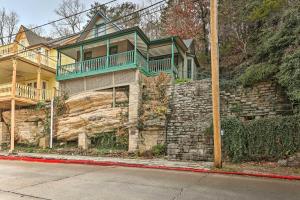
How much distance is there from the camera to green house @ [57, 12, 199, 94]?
1647 cm

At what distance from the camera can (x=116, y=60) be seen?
17.8m

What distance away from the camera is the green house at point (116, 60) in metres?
16.5

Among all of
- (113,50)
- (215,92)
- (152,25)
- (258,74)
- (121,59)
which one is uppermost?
(152,25)

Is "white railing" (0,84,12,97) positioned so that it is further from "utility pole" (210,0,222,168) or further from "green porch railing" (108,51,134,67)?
"utility pole" (210,0,222,168)

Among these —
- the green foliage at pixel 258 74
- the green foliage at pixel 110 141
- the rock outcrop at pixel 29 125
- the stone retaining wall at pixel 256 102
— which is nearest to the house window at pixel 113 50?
the rock outcrop at pixel 29 125

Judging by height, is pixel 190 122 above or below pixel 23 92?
below

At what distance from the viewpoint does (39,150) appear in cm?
1625

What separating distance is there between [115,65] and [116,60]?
0.90 metres

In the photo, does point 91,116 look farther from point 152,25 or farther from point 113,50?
point 152,25

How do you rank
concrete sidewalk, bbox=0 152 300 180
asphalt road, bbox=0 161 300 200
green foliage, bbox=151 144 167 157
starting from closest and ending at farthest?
asphalt road, bbox=0 161 300 200
concrete sidewalk, bbox=0 152 300 180
green foliage, bbox=151 144 167 157

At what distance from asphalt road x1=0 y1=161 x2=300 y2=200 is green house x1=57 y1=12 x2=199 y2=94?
8763 mm

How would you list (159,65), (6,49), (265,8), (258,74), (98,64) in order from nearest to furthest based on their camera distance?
(258,74) → (98,64) → (265,8) → (159,65) → (6,49)

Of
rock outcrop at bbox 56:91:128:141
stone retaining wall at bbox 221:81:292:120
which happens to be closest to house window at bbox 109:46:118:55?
rock outcrop at bbox 56:91:128:141

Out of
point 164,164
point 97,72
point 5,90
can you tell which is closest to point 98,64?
point 97,72
